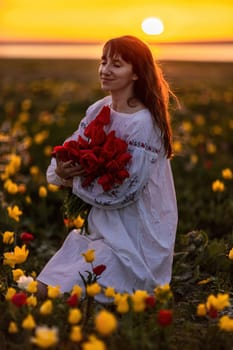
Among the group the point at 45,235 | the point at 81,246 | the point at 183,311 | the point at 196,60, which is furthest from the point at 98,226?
the point at 196,60

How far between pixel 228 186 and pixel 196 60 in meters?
19.9

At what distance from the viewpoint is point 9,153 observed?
612 cm

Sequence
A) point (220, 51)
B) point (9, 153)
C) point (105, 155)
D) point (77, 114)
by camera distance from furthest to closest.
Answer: point (220, 51), point (77, 114), point (9, 153), point (105, 155)

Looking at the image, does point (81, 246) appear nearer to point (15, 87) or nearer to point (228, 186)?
point (228, 186)

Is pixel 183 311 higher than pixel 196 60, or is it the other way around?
pixel 183 311

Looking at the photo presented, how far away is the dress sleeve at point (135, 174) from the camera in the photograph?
11.9 ft

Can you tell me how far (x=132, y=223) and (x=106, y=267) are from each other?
0.84ft

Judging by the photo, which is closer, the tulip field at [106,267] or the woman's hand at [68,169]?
the tulip field at [106,267]

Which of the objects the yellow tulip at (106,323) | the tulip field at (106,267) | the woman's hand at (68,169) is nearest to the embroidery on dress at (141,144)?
the woman's hand at (68,169)

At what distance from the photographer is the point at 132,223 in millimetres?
3709

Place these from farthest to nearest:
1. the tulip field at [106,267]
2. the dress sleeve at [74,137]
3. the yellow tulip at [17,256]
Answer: the dress sleeve at [74,137] < the yellow tulip at [17,256] < the tulip field at [106,267]

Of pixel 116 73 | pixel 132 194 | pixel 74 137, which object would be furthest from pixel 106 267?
pixel 116 73

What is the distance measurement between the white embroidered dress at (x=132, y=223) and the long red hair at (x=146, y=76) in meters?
0.05

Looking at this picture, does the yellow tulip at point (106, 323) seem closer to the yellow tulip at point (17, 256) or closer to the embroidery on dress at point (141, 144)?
the yellow tulip at point (17, 256)
